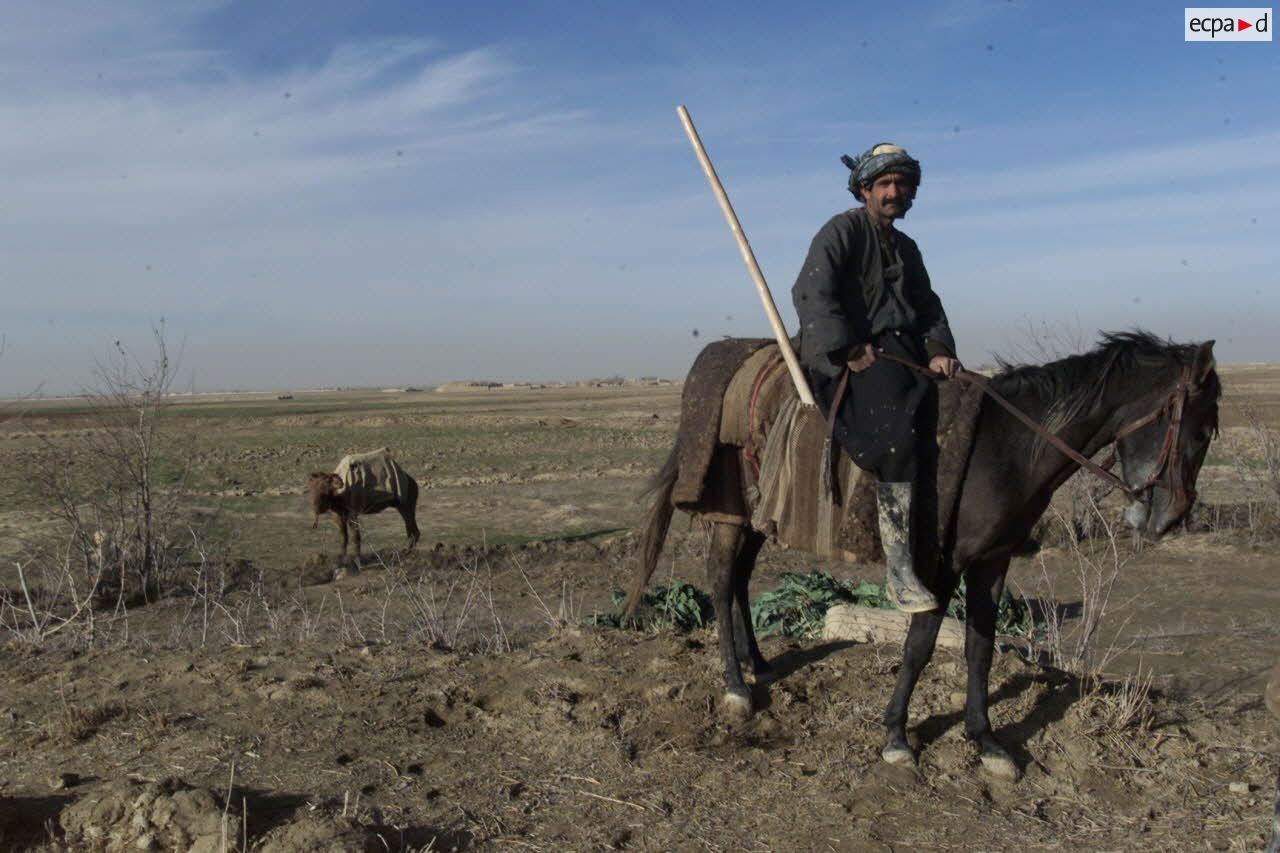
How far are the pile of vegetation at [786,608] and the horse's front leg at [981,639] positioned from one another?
8.63ft

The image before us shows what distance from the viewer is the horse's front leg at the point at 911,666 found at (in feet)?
15.1

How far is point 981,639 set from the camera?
A: 4.76 m

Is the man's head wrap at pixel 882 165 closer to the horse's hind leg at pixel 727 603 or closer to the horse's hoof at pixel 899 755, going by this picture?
the horse's hind leg at pixel 727 603

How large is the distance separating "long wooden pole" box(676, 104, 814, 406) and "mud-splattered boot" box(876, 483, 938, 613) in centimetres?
66

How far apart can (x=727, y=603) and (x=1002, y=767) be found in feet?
5.07

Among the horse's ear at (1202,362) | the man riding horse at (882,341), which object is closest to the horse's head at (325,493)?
the man riding horse at (882,341)

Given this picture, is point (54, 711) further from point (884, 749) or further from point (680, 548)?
point (680, 548)

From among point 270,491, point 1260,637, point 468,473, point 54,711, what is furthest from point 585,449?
point 54,711

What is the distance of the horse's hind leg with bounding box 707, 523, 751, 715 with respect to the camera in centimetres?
511

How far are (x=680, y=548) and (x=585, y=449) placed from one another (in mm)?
16793

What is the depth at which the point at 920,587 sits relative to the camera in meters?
4.42

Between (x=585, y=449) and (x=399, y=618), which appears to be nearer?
(x=399, y=618)

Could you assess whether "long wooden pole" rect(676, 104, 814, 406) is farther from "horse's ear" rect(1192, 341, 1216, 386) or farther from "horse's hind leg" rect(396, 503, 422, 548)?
"horse's hind leg" rect(396, 503, 422, 548)

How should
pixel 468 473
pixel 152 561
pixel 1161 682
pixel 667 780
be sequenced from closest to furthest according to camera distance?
pixel 667 780 < pixel 1161 682 < pixel 152 561 < pixel 468 473
